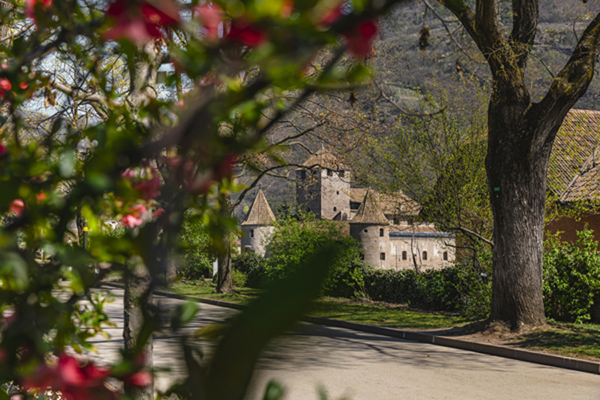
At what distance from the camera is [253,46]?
0.66 m

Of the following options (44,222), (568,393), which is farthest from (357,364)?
(44,222)

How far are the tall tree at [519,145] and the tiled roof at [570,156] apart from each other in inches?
278

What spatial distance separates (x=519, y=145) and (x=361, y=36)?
10.9m

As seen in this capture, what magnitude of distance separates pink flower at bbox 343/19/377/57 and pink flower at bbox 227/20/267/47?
0.10 m

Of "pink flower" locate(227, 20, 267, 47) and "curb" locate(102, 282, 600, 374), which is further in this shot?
"curb" locate(102, 282, 600, 374)

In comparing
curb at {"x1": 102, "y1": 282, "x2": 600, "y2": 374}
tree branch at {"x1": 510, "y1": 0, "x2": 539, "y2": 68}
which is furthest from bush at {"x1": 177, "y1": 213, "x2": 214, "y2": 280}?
tree branch at {"x1": 510, "y1": 0, "x2": 539, "y2": 68}

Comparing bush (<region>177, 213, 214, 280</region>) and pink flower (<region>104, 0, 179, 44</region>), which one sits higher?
pink flower (<region>104, 0, 179, 44</region>)

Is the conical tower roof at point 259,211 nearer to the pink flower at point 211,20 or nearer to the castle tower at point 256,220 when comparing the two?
the castle tower at point 256,220

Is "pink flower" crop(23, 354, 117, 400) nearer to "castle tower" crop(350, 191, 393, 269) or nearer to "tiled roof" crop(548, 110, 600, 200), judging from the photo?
"tiled roof" crop(548, 110, 600, 200)

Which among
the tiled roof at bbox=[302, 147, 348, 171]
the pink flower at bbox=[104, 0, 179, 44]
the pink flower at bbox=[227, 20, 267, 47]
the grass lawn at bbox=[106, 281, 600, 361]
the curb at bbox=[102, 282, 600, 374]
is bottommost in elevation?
the curb at bbox=[102, 282, 600, 374]

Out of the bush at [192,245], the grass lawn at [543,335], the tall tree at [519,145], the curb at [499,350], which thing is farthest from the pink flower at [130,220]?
the tall tree at [519,145]

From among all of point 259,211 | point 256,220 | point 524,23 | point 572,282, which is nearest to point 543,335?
point 572,282

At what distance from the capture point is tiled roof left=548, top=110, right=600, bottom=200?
58.6 ft

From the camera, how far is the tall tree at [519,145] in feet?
34.6
